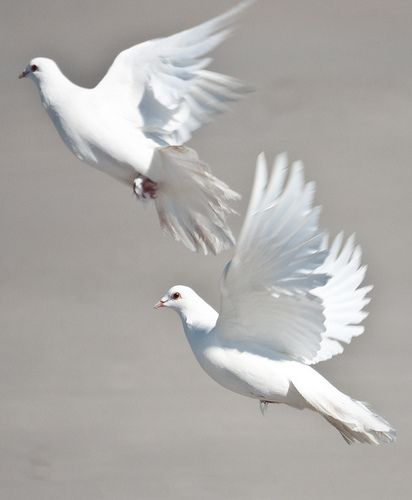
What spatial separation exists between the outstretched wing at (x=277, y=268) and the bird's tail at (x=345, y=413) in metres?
0.18

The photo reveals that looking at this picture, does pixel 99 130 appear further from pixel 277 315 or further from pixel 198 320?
pixel 277 315

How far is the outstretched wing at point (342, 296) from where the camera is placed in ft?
24.3

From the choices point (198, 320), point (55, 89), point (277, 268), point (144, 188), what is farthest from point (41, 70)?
point (277, 268)

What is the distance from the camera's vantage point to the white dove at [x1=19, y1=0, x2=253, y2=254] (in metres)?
7.30

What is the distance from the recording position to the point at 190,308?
7.22 metres

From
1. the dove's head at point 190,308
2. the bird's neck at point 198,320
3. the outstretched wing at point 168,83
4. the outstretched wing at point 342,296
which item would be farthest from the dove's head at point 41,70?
the outstretched wing at point 342,296

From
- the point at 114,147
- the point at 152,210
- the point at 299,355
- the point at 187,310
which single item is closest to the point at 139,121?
the point at 114,147

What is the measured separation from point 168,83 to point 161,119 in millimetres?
167

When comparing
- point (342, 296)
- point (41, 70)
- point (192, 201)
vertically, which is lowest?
point (342, 296)

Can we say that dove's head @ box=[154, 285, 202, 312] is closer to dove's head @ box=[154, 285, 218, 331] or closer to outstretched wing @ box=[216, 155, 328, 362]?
dove's head @ box=[154, 285, 218, 331]

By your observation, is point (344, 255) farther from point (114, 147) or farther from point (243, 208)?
point (243, 208)

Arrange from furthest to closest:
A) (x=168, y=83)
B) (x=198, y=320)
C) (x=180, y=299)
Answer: (x=168, y=83) → (x=180, y=299) → (x=198, y=320)

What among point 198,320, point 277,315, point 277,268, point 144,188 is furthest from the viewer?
point 144,188

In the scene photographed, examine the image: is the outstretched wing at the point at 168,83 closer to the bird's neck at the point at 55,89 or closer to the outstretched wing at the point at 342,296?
the bird's neck at the point at 55,89
